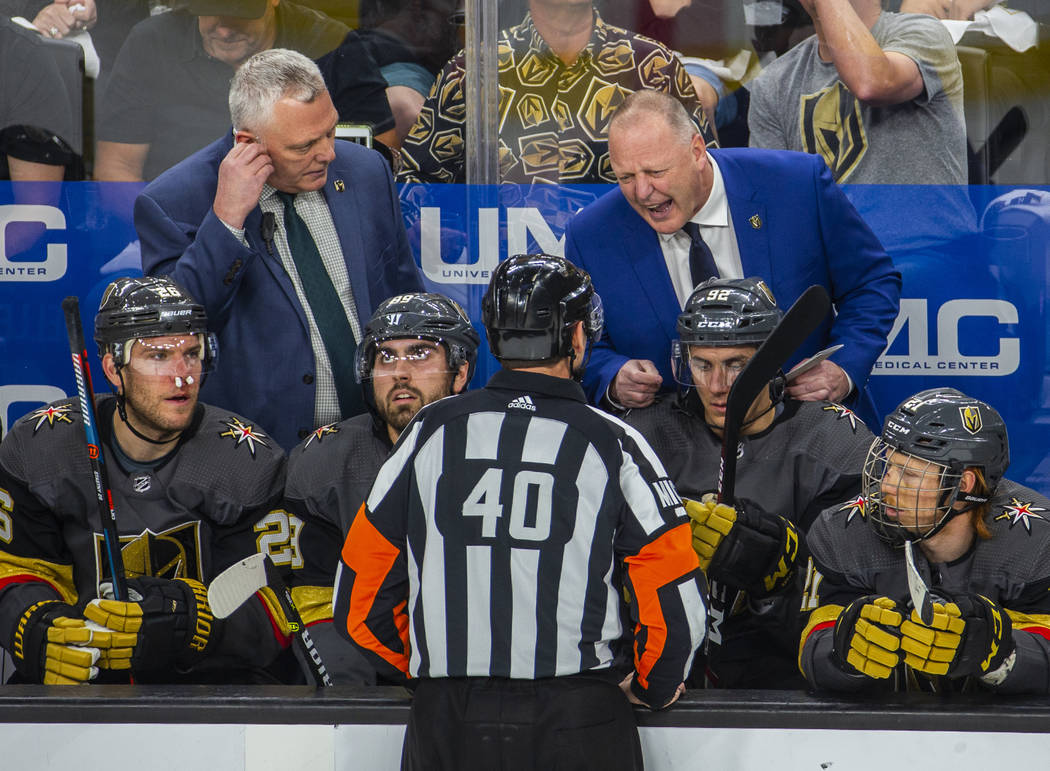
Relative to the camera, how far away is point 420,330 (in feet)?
8.89

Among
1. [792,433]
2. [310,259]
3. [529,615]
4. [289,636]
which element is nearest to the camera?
[529,615]

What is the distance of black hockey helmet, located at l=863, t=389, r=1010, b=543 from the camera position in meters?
2.21

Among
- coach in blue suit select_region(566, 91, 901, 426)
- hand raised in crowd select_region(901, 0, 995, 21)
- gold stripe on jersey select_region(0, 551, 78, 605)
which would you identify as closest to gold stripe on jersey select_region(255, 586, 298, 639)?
gold stripe on jersey select_region(0, 551, 78, 605)

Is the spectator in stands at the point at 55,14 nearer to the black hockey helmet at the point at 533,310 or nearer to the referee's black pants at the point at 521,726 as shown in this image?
the black hockey helmet at the point at 533,310

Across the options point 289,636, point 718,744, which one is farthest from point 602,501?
point 289,636

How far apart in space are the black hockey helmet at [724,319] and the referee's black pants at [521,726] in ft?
3.27

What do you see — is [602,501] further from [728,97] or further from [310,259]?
[728,97]

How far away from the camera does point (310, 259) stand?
3.18 meters

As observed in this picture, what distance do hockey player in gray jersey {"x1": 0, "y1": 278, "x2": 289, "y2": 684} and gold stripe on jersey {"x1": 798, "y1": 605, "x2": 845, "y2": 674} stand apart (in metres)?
0.98

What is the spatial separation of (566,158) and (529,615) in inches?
75.7

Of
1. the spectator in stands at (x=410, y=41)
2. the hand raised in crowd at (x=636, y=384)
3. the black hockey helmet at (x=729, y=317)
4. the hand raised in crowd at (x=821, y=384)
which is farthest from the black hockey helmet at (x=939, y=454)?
the spectator in stands at (x=410, y=41)

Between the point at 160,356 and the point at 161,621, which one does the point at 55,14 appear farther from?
the point at 161,621

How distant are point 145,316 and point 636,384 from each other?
42.9 inches

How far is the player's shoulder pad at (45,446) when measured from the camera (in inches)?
101
